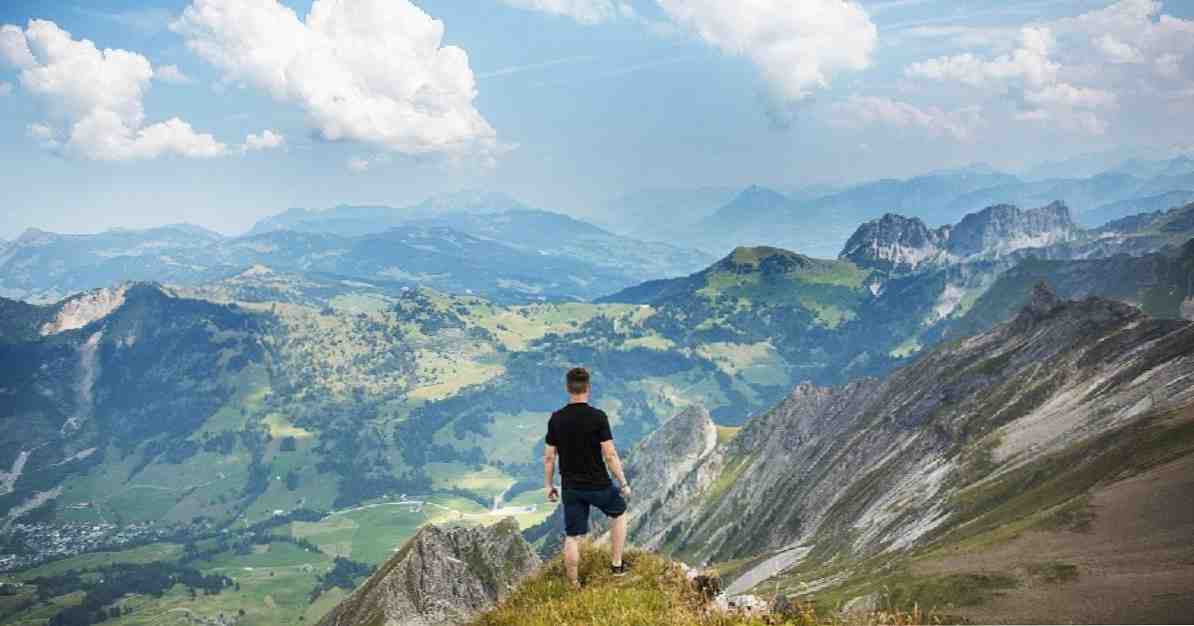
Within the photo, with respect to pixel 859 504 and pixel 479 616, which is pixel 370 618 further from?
pixel 859 504

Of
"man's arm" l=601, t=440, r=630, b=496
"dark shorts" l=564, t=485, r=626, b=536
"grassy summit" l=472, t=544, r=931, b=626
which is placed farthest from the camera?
"dark shorts" l=564, t=485, r=626, b=536

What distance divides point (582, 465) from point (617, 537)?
2.15 meters

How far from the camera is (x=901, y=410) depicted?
5738 inches

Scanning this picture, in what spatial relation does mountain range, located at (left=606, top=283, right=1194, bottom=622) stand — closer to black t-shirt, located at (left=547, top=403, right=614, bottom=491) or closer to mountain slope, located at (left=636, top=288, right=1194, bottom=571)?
mountain slope, located at (left=636, top=288, right=1194, bottom=571)

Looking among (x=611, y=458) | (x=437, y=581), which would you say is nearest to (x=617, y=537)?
(x=611, y=458)

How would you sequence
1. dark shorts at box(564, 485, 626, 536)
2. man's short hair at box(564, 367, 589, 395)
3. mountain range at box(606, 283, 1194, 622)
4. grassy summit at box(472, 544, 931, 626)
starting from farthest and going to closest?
mountain range at box(606, 283, 1194, 622)
dark shorts at box(564, 485, 626, 536)
man's short hair at box(564, 367, 589, 395)
grassy summit at box(472, 544, 931, 626)

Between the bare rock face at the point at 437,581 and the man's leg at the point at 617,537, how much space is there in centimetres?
5990

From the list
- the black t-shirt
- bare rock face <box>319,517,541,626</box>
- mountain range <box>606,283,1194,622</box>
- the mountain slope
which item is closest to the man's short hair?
the black t-shirt

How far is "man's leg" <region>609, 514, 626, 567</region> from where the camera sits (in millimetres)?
19062

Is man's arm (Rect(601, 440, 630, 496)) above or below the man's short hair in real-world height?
below

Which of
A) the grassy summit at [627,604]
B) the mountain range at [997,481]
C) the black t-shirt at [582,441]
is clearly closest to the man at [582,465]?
the black t-shirt at [582,441]

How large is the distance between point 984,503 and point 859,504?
123 ft

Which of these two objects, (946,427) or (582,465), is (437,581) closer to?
(582,465)

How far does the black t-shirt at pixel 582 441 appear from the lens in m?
18.7
